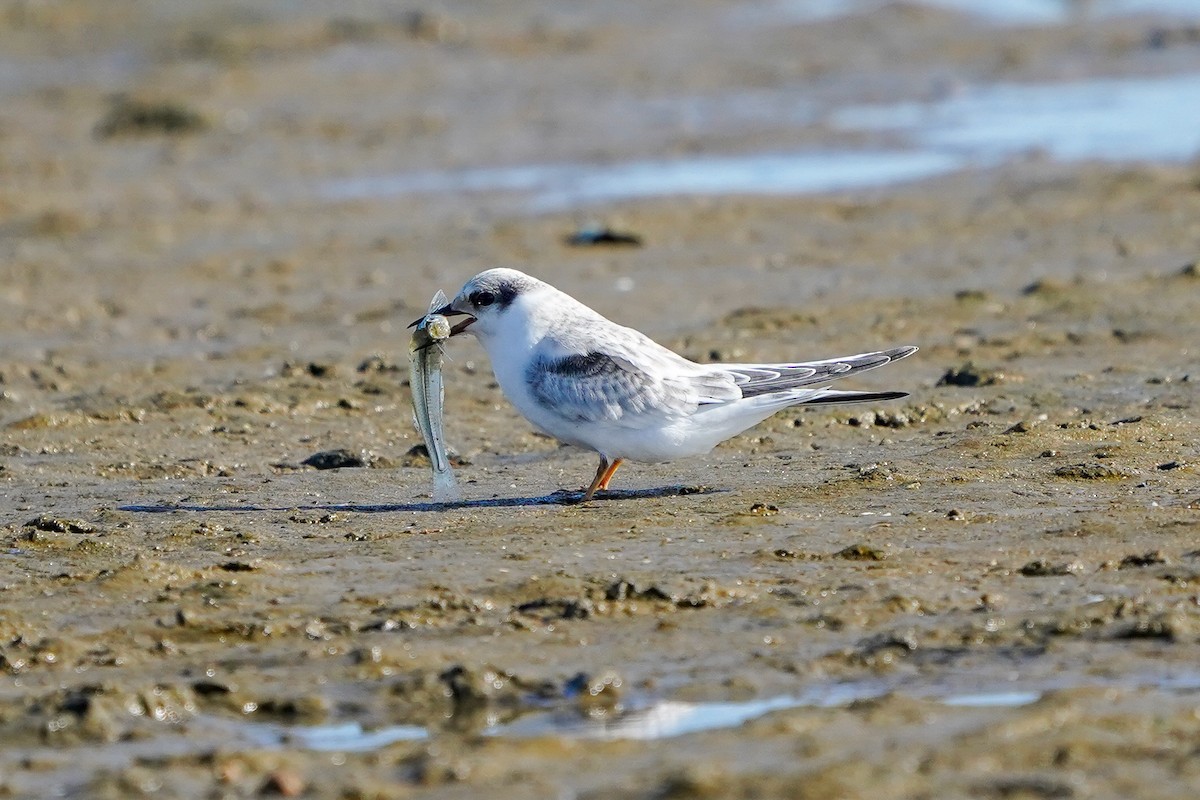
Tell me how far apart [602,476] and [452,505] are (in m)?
0.56

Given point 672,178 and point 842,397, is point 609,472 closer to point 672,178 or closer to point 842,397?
point 842,397

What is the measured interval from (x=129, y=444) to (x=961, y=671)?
4510 mm

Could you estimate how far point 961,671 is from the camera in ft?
15.7

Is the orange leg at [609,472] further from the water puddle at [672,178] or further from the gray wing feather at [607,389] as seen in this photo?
the water puddle at [672,178]

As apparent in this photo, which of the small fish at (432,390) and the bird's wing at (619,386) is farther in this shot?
the small fish at (432,390)

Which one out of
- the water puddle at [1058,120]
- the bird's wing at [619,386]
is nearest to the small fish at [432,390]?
the bird's wing at [619,386]

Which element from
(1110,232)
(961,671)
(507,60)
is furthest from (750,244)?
(507,60)

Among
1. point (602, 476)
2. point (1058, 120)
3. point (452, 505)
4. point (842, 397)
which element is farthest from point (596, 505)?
point (1058, 120)

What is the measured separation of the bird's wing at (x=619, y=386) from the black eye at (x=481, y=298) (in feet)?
1.14

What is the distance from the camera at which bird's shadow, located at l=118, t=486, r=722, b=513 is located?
6793 mm

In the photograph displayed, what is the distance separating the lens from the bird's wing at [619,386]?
6.65 metres

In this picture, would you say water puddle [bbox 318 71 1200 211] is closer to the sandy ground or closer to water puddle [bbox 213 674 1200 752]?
the sandy ground

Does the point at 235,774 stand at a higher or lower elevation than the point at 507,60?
lower

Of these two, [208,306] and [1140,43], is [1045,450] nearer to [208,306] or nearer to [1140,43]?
[208,306]
